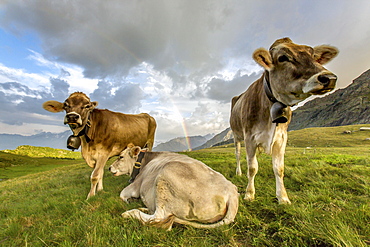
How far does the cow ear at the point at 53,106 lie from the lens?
6.62 m

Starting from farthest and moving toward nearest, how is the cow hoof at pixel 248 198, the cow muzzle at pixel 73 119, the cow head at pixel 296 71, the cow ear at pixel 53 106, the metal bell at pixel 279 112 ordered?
the cow ear at pixel 53 106
the cow muzzle at pixel 73 119
the cow hoof at pixel 248 198
the metal bell at pixel 279 112
the cow head at pixel 296 71

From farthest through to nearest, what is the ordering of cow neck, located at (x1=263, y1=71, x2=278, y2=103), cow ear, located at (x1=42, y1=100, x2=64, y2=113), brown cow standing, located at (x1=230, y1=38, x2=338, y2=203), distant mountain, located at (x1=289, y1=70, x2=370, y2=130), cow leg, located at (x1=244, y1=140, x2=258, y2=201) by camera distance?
distant mountain, located at (x1=289, y1=70, x2=370, y2=130) < cow ear, located at (x1=42, y1=100, x2=64, y2=113) < cow leg, located at (x1=244, y1=140, x2=258, y2=201) < cow neck, located at (x1=263, y1=71, x2=278, y2=103) < brown cow standing, located at (x1=230, y1=38, x2=338, y2=203)

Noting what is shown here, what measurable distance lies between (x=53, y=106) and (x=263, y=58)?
735cm

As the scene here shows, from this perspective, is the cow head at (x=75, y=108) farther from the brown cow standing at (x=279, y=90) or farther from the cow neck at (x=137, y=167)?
the brown cow standing at (x=279, y=90)

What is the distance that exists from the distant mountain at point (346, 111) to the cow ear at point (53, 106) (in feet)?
509

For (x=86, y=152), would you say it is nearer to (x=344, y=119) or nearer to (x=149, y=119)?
(x=149, y=119)

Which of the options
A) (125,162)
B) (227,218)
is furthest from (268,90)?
(125,162)

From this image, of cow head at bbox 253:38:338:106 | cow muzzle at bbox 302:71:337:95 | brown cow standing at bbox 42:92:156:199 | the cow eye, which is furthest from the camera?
brown cow standing at bbox 42:92:156:199

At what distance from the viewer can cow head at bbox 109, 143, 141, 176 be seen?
261 inches

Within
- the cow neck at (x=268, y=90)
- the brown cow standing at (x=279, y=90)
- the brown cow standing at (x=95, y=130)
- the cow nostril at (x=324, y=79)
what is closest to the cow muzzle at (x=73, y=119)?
the brown cow standing at (x=95, y=130)

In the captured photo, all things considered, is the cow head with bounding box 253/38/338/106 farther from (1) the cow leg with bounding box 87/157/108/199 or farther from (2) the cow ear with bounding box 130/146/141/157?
(1) the cow leg with bounding box 87/157/108/199

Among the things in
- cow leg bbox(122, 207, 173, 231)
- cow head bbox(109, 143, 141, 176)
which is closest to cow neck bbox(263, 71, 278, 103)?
cow leg bbox(122, 207, 173, 231)

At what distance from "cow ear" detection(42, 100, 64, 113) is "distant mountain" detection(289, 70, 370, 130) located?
15519cm

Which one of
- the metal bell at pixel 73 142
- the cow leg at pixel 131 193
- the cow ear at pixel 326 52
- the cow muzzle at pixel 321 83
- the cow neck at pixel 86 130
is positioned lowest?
the cow leg at pixel 131 193
